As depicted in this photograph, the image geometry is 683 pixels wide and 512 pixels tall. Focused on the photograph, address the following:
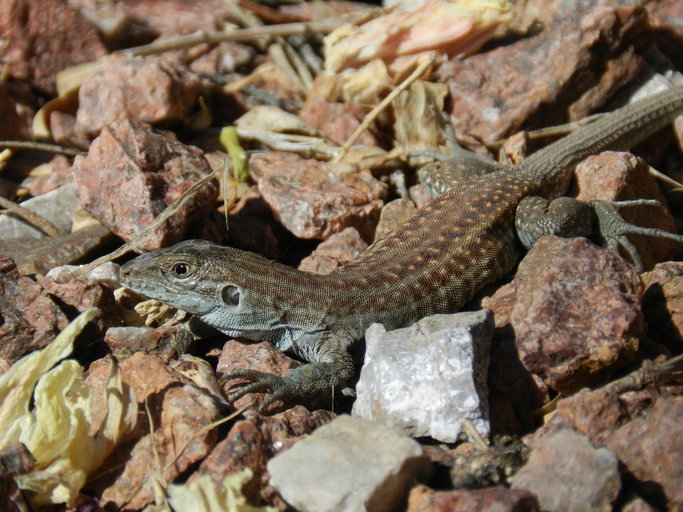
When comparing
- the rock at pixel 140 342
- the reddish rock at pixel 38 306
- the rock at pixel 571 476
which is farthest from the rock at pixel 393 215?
the rock at pixel 571 476

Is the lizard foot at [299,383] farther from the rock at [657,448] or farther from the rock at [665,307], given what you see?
the rock at [665,307]

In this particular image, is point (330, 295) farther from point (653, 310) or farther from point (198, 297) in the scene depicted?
point (653, 310)

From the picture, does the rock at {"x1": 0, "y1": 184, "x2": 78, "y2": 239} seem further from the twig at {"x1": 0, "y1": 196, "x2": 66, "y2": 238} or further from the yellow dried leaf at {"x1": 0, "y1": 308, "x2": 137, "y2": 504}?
the yellow dried leaf at {"x1": 0, "y1": 308, "x2": 137, "y2": 504}

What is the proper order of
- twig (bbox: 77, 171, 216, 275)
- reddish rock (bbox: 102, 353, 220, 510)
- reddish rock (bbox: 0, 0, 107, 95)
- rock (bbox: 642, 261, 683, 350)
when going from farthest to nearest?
reddish rock (bbox: 0, 0, 107, 95), twig (bbox: 77, 171, 216, 275), rock (bbox: 642, 261, 683, 350), reddish rock (bbox: 102, 353, 220, 510)

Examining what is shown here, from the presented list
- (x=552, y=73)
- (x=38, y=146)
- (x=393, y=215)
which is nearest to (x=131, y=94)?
(x=38, y=146)

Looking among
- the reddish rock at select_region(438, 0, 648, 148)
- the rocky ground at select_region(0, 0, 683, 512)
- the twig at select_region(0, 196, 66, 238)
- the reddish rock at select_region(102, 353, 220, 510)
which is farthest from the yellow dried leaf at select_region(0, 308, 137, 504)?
the reddish rock at select_region(438, 0, 648, 148)

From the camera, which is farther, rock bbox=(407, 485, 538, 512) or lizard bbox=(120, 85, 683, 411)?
lizard bbox=(120, 85, 683, 411)

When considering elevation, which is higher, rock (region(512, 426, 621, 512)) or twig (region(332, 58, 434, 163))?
twig (region(332, 58, 434, 163))
